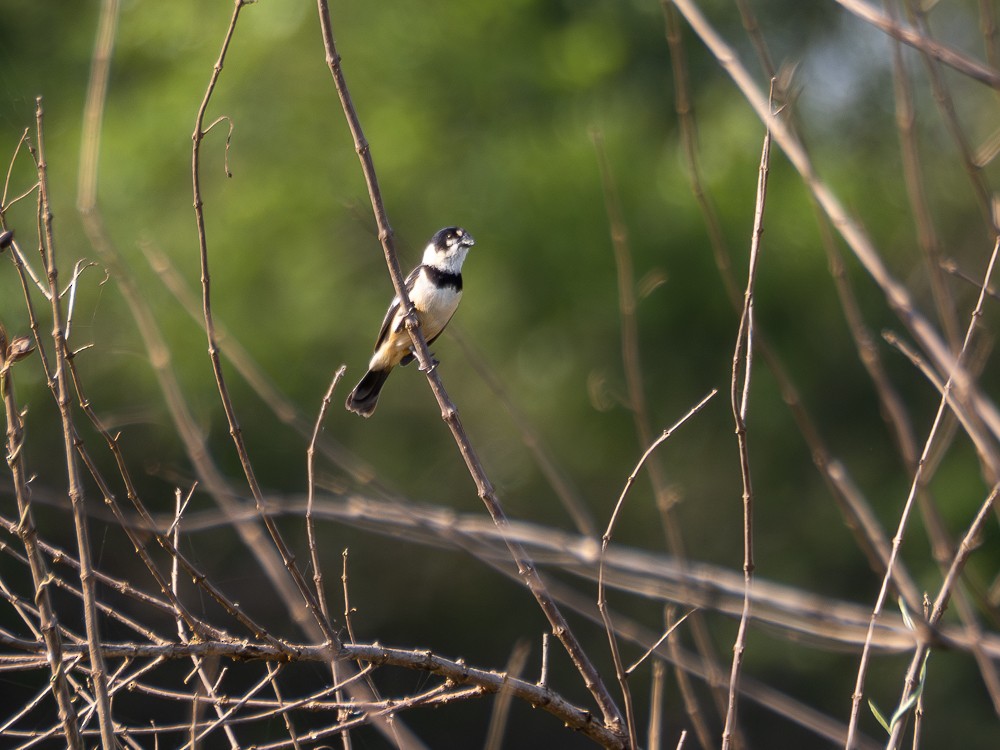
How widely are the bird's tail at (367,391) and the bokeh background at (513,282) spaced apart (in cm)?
394

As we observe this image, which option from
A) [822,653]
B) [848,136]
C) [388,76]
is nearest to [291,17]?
[388,76]

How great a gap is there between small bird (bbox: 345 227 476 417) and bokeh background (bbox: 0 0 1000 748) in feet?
13.3

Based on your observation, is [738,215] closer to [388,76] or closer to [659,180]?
[659,180]

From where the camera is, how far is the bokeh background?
962 centimetres

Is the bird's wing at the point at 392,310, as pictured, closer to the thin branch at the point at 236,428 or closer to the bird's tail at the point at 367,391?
the bird's tail at the point at 367,391

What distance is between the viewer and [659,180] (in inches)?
399

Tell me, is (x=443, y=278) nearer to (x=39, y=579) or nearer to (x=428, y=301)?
(x=428, y=301)

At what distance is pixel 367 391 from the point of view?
545 centimetres

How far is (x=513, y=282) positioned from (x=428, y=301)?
5.09 metres

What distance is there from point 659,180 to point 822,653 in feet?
13.8

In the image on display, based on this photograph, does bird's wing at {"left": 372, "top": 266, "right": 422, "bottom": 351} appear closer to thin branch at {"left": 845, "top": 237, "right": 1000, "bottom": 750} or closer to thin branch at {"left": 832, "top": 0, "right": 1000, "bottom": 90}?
thin branch at {"left": 845, "top": 237, "right": 1000, "bottom": 750}

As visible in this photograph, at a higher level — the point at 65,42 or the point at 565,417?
the point at 65,42

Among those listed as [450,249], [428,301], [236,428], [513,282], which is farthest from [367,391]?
[513,282]

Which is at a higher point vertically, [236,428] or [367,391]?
[236,428]
